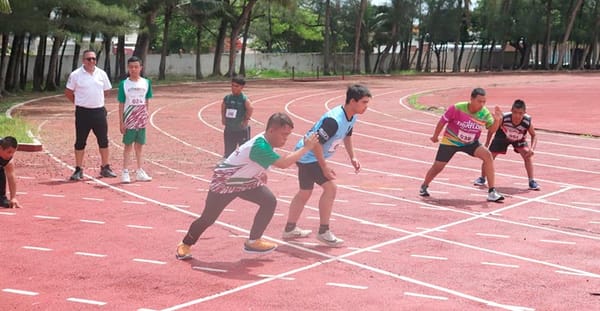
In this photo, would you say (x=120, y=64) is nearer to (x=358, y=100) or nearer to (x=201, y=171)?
(x=201, y=171)

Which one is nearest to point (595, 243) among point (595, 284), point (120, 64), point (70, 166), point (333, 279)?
point (595, 284)

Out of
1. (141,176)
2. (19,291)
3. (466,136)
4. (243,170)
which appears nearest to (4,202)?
(141,176)

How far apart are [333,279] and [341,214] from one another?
2810mm

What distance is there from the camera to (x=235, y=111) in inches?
461

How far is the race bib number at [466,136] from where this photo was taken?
10.2 metres

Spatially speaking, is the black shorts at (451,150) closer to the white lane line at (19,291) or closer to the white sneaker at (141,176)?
the white sneaker at (141,176)

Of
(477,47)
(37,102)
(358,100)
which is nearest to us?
(358,100)

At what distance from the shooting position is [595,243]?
7.76 meters

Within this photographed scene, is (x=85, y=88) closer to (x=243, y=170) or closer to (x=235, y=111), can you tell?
(x=235, y=111)

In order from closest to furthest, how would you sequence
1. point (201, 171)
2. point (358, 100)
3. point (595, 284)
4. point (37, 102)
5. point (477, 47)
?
point (595, 284) → point (358, 100) → point (201, 171) → point (37, 102) → point (477, 47)

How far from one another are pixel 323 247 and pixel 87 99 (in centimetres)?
504

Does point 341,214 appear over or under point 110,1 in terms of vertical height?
A: under

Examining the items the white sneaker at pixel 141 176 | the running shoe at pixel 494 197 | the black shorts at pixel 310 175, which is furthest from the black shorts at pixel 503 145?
the white sneaker at pixel 141 176

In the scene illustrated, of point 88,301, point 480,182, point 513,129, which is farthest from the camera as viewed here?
point 480,182
